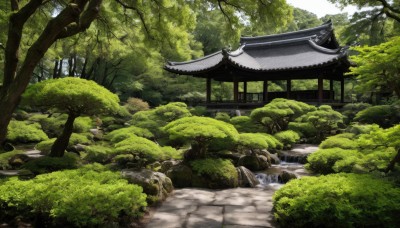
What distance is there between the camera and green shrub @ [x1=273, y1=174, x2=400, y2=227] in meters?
5.09

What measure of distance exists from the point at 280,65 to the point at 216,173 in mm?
15345

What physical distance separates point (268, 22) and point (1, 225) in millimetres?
8698

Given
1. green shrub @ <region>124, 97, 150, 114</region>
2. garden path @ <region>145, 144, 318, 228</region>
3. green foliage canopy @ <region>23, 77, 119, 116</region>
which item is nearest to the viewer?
garden path @ <region>145, 144, 318, 228</region>

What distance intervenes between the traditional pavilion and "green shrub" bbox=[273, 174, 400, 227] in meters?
14.7

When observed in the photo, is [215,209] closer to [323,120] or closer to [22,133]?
[323,120]

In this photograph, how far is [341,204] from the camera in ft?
17.2

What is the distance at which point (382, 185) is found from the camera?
5820 mm

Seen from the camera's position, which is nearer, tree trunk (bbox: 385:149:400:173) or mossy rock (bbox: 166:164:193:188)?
tree trunk (bbox: 385:149:400:173)

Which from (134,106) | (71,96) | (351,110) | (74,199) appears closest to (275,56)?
(351,110)

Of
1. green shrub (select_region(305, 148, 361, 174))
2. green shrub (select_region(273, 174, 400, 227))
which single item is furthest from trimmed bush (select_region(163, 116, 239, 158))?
green shrub (select_region(273, 174, 400, 227))

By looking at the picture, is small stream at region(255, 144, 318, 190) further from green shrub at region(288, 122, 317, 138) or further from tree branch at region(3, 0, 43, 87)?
tree branch at region(3, 0, 43, 87)

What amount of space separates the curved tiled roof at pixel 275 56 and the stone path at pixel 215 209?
509 inches

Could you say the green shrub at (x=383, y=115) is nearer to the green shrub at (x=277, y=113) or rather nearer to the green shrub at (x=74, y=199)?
the green shrub at (x=277, y=113)

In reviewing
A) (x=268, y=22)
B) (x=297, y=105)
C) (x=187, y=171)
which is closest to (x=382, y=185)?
(x=187, y=171)
